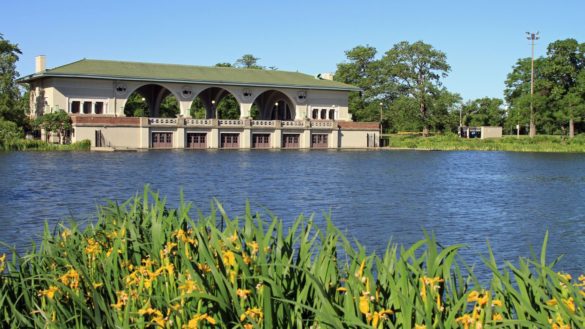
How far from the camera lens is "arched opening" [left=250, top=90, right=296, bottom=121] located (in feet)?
270

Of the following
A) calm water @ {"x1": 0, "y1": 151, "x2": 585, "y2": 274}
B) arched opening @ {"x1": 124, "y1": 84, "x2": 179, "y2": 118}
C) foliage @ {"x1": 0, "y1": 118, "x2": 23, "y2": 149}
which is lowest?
calm water @ {"x1": 0, "y1": 151, "x2": 585, "y2": 274}

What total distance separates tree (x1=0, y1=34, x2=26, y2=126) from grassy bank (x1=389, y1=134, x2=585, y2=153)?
38782 mm

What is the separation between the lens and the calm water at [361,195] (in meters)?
17.6

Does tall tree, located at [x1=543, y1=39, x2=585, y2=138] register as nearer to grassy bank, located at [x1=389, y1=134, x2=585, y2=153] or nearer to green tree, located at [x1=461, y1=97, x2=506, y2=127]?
grassy bank, located at [x1=389, y1=134, x2=585, y2=153]

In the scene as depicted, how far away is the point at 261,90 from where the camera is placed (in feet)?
252

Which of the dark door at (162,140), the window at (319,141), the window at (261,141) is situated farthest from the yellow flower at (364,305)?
the window at (319,141)

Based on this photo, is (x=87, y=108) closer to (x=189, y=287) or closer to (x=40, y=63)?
(x=40, y=63)

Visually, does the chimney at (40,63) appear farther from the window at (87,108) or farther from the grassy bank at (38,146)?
the grassy bank at (38,146)

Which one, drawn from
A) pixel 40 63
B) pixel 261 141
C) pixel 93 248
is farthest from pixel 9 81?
pixel 93 248

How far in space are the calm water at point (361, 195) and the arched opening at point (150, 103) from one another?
33241 mm

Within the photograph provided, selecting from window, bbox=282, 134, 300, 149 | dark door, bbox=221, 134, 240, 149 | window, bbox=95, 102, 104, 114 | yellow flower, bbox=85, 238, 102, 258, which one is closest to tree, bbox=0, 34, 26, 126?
window, bbox=95, 102, 104, 114

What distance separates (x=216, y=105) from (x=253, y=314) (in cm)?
7767

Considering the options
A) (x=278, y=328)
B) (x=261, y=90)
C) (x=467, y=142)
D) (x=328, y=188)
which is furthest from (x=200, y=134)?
(x=278, y=328)

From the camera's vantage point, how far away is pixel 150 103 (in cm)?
8038
